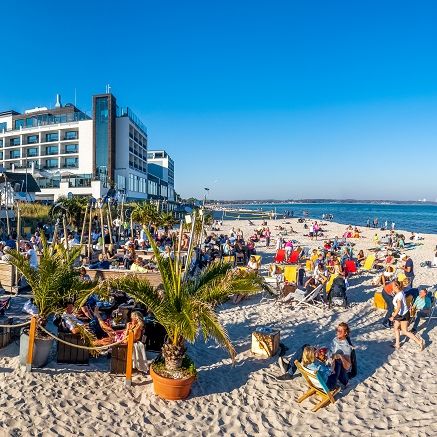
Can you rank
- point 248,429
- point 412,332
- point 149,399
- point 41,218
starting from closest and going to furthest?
point 248,429 → point 149,399 → point 412,332 → point 41,218

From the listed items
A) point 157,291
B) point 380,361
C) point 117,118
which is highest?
point 117,118

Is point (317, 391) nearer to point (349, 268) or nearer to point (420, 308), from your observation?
point (420, 308)

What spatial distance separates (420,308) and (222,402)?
5824 millimetres

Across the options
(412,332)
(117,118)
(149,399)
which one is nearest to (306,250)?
(412,332)

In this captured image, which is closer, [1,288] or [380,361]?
[380,361]

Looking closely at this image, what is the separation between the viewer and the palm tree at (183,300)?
529cm

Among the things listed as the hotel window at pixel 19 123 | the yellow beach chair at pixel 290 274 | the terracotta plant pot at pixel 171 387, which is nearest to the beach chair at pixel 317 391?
the terracotta plant pot at pixel 171 387

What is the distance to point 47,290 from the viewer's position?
19.5ft

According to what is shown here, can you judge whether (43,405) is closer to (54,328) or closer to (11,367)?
(11,367)

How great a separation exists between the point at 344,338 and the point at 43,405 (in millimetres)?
4659

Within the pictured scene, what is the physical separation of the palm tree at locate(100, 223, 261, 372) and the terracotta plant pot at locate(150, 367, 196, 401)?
223mm

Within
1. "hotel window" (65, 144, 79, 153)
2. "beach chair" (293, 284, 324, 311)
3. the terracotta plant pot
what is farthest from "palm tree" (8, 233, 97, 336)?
"hotel window" (65, 144, 79, 153)

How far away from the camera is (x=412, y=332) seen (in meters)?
8.68

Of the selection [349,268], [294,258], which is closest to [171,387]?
[349,268]
